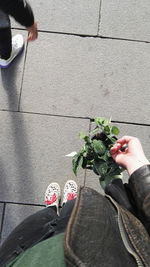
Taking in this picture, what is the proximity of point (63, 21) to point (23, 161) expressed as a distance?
142 cm

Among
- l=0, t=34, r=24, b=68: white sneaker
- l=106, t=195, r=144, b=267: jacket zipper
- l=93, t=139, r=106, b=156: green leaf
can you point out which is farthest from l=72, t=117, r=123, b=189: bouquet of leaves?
l=0, t=34, r=24, b=68: white sneaker

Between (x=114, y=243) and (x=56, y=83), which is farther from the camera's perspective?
(x=56, y=83)

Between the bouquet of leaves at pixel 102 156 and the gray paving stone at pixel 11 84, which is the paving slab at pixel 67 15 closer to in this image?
the gray paving stone at pixel 11 84

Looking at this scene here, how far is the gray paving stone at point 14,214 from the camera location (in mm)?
2799

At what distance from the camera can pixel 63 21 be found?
3.29 metres

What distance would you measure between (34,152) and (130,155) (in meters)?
1.35

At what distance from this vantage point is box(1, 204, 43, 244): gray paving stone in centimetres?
280

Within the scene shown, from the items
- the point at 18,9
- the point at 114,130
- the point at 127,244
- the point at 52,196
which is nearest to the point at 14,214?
the point at 52,196

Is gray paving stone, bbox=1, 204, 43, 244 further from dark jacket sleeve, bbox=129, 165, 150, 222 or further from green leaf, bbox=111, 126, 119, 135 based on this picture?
dark jacket sleeve, bbox=129, 165, 150, 222

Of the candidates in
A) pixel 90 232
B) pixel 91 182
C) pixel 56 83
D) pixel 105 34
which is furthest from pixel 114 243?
pixel 105 34

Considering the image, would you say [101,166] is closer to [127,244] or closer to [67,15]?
[127,244]

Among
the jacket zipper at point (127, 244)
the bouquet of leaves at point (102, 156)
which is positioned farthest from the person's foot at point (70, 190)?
the jacket zipper at point (127, 244)

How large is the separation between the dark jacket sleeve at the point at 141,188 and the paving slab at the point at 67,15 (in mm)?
1990

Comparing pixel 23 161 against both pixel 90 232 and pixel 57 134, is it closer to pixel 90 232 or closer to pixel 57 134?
pixel 57 134
